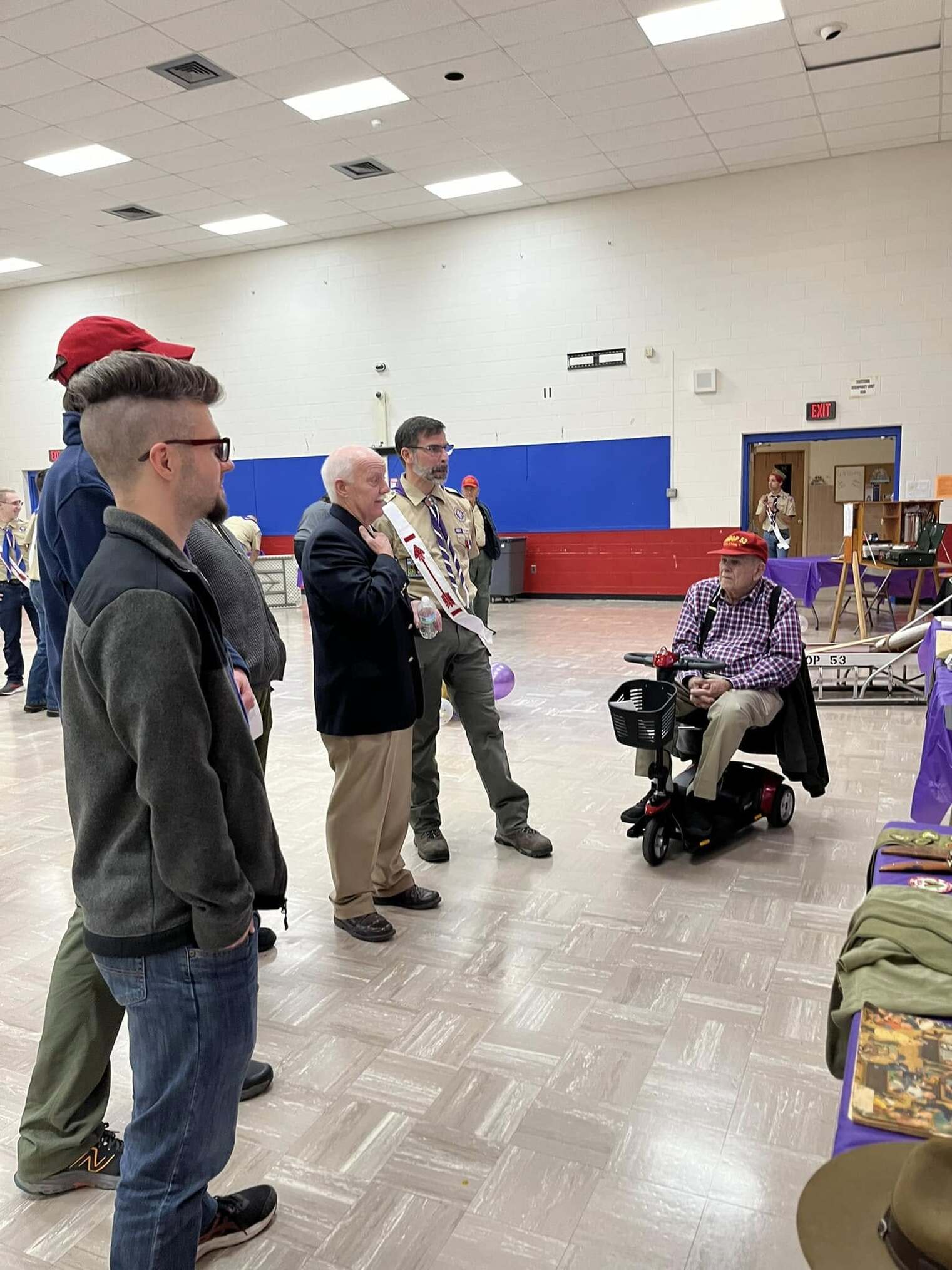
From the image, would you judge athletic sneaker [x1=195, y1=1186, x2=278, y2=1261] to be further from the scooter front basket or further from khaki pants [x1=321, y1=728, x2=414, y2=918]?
the scooter front basket

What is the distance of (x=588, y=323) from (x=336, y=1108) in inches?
418

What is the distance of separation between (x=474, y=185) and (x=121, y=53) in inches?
178

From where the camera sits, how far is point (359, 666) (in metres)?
2.81

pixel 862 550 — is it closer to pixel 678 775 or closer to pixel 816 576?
pixel 816 576

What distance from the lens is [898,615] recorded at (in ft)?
31.7

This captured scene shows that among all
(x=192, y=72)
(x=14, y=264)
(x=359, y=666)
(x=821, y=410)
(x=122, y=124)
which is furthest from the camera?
(x=14, y=264)

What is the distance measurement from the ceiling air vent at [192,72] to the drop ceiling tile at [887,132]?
236 inches

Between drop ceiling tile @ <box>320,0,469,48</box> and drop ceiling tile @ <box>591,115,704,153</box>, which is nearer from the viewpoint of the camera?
drop ceiling tile @ <box>320,0,469,48</box>

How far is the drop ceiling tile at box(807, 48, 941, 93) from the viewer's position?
7.52 metres

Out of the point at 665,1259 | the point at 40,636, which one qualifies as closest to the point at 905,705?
the point at 665,1259

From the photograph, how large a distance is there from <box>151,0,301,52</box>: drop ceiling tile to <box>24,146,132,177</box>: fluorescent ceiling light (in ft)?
8.96

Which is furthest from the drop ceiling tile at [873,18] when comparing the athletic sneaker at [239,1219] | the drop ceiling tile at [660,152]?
the athletic sneaker at [239,1219]

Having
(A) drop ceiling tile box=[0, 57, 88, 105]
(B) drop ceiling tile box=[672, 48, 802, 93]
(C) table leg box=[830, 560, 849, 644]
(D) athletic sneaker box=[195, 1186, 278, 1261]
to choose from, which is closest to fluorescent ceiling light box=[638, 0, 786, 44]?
(B) drop ceiling tile box=[672, 48, 802, 93]

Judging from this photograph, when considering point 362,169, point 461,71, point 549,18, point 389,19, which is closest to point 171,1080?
point 389,19
